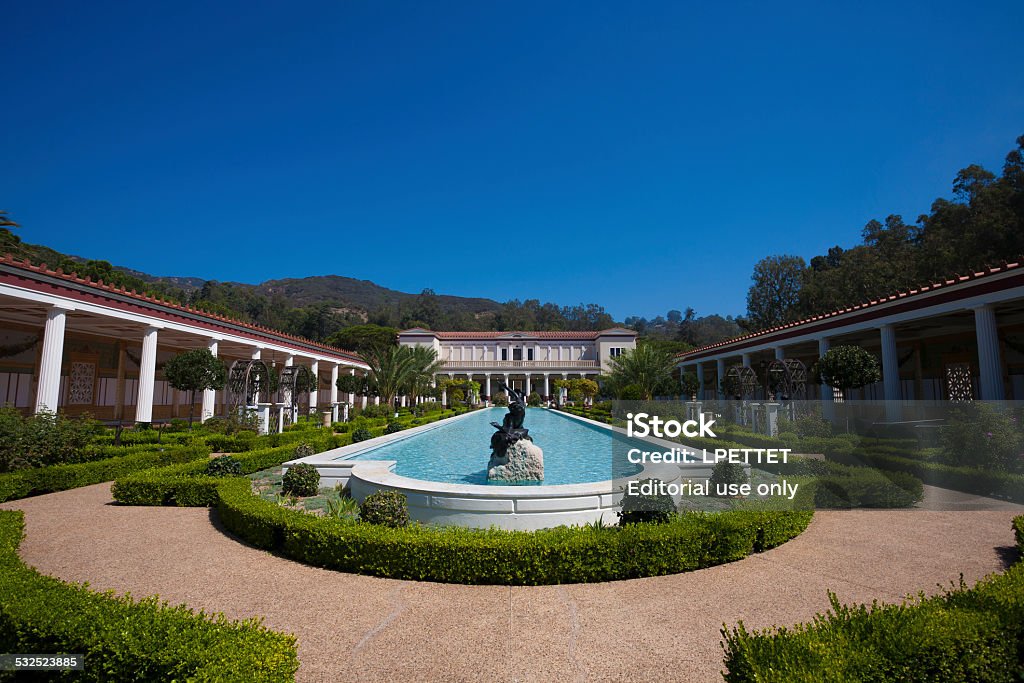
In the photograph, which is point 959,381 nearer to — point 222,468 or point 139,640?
point 222,468

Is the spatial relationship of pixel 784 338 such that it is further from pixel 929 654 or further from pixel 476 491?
pixel 929 654

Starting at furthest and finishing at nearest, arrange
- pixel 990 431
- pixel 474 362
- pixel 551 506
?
pixel 474 362 < pixel 990 431 < pixel 551 506

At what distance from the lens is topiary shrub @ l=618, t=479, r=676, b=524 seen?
221 inches

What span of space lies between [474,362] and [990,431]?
1958 inches

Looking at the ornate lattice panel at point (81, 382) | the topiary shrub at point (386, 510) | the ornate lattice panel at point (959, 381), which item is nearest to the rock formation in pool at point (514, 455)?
the topiary shrub at point (386, 510)

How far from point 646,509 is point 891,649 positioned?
10.4 feet

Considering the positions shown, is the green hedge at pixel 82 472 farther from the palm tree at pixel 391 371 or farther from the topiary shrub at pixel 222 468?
the palm tree at pixel 391 371

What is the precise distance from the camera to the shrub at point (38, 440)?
353 inches

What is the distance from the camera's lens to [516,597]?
174 inches

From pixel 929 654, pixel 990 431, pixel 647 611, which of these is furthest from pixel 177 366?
pixel 990 431

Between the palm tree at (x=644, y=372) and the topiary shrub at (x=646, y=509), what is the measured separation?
59.8 ft

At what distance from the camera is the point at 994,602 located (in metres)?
3.06

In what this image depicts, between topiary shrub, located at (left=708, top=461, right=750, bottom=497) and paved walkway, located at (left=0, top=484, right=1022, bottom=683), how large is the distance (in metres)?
1.10

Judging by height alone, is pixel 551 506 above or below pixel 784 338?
below
